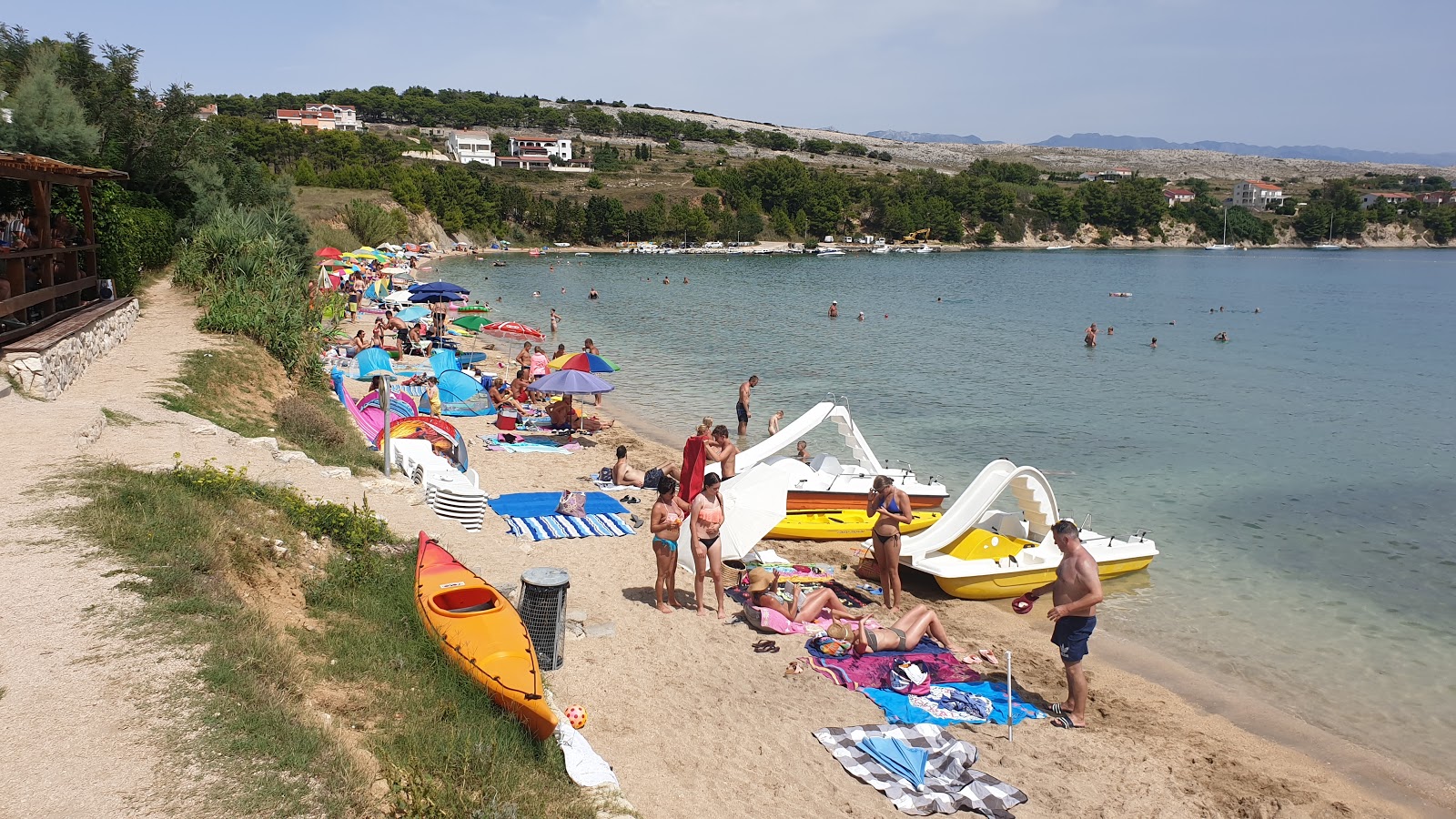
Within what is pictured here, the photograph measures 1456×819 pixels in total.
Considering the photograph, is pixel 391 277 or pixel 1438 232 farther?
pixel 1438 232

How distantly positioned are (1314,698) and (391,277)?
132 feet

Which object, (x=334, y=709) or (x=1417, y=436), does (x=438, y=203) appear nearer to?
(x=1417, y=436)

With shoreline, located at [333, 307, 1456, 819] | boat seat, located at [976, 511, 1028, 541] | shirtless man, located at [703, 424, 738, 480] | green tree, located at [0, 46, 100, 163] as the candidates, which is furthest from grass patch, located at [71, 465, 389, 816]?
green tree, located at [0, 46, 100, 163]

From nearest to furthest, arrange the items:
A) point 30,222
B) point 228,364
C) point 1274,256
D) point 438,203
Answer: point 228,364
point 30,222
point 438,203
point 1274,256

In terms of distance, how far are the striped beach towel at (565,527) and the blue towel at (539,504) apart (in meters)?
0.17

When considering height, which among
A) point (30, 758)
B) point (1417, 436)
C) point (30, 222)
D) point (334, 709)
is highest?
point (30, 222)

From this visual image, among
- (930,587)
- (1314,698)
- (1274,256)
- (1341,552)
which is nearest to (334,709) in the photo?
(930,587)

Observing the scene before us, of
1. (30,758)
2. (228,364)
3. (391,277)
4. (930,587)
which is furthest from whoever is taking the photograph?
(391,277)

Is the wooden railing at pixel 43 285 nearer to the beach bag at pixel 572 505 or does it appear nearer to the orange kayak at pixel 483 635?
→ the beach bag at pixel 572 505

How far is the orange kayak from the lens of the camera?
558 centimetres

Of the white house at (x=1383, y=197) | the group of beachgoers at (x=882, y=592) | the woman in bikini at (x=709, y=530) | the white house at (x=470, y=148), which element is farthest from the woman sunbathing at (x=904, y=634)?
the white house at (x=1383, y=197)

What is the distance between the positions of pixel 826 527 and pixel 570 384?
5.54 meters

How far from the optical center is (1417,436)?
20.8m

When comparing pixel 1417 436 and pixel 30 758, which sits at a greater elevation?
pixel 30 758
